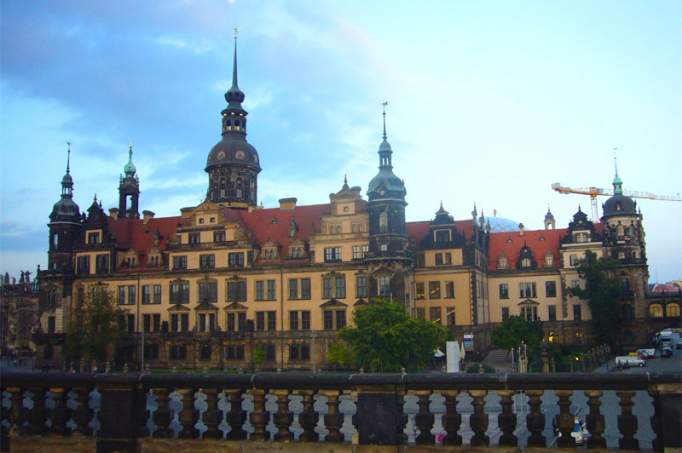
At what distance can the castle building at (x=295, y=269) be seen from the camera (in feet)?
217

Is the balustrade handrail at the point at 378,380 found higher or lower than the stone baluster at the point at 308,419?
higher

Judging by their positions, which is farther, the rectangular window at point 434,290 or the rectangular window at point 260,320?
the rectangular window at point 434,290

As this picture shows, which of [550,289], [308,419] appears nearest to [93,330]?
[550,289]

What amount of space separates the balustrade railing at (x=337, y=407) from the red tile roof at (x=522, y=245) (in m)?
73.9

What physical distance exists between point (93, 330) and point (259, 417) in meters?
62.2

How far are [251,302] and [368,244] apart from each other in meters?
12.8

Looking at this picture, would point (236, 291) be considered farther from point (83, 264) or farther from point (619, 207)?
point (619, 207)

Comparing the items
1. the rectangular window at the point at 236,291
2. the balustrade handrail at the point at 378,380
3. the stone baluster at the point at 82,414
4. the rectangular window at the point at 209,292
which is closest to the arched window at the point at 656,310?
the rectangular window at the point at 236,291

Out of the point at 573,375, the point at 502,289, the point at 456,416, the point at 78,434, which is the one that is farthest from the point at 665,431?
the point at 502,289

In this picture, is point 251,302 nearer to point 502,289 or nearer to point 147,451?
point 502,289

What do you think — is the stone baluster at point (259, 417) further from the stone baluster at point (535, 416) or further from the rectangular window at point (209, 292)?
the rectangular window at point (209, 292)

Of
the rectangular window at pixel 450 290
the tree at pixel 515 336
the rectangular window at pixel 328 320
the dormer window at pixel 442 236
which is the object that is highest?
the dormer window at pixel 442 236

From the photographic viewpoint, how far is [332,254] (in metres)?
67.1

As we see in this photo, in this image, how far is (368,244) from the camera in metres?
65.6
